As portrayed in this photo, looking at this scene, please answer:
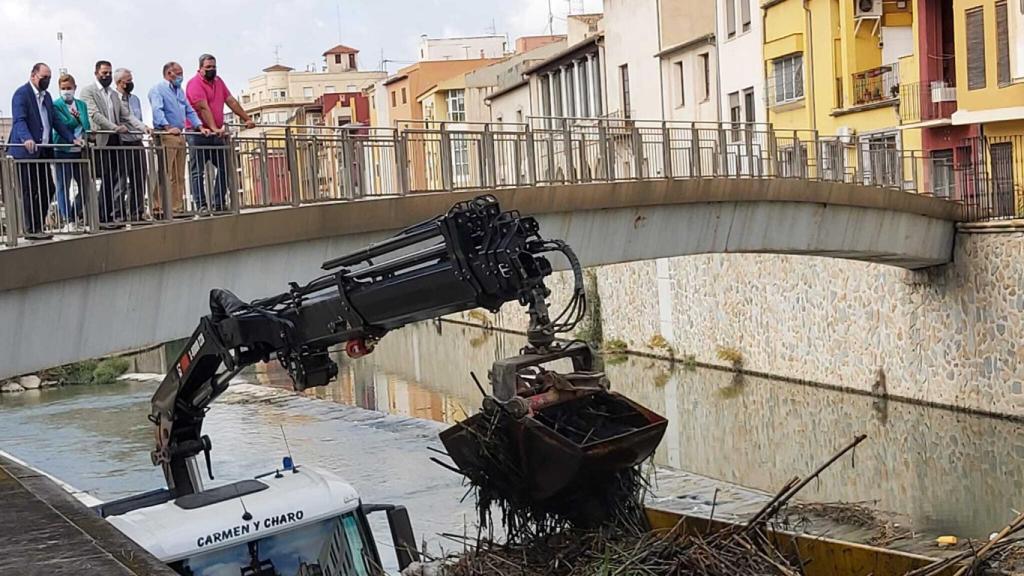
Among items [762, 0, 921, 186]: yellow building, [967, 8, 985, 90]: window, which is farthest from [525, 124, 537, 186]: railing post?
[967, 8, 985, 90]: window

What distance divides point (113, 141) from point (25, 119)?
103cm

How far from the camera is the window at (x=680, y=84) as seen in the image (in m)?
45.7

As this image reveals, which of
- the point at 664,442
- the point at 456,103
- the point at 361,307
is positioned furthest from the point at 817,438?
the point at 456,103

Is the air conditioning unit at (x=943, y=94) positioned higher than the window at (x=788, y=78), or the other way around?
the window at (x=788, y=78)

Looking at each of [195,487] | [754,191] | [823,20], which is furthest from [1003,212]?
[195,487]

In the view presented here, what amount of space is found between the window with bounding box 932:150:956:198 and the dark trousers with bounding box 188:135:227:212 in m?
18.2

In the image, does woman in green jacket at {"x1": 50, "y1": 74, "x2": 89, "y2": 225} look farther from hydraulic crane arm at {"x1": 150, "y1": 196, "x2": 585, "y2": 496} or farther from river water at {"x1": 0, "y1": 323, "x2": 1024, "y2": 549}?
river water at {"x1": 0, "y1": 323, "x2": 1024, "y2": 549}

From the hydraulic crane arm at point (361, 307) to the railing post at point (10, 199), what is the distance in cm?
207

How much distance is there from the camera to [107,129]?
1380 centimetres

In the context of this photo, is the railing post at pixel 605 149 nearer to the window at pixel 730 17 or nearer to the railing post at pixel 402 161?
the railing post at pixel 402 161

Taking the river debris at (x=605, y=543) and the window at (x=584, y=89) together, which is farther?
Result: the window at (x=584, y=89)

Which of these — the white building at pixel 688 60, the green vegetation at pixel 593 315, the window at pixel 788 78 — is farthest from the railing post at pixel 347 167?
the white building at pixel 688 60

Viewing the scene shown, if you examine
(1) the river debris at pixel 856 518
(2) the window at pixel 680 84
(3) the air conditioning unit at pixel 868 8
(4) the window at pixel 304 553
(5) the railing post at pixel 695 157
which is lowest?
(1) the river debris at pixel 856 518

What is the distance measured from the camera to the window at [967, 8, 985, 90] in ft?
96.4
